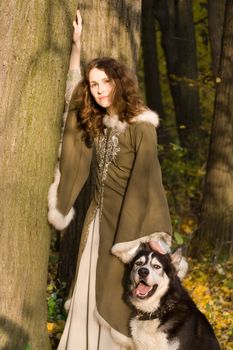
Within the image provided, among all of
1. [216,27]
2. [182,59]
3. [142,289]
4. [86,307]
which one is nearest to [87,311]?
[86,307]

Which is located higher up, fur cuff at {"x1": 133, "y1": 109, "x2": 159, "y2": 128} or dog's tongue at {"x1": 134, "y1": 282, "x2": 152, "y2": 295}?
fur cuff at {"x1": 133, "y1": 109, "x2": 159, "y2": 128}

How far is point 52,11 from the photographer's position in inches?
210

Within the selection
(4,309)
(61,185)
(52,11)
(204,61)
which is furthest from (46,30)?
(204,61)

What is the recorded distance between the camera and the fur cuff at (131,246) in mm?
5543

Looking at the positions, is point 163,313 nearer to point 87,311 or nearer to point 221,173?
point 87,311

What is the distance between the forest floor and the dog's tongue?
1.43 m

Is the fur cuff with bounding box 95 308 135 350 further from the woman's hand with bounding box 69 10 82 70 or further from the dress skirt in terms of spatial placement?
the woman's hand with bounding box 69 10 82 70

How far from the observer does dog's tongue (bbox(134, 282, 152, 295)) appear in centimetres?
555

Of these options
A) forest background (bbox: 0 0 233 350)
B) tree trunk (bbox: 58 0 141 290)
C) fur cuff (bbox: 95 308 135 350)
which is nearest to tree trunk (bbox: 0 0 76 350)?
forest background (bbox: 0 0 233 350)

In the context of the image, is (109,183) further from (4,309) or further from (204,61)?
(204,61)

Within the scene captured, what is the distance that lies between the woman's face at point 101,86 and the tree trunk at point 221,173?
4797 mm

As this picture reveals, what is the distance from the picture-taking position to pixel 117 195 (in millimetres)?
5719

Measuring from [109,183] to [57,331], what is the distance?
5.74ft

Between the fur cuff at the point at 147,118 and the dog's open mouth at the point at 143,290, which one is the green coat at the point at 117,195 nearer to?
the fur cuff at the point at 147,118
